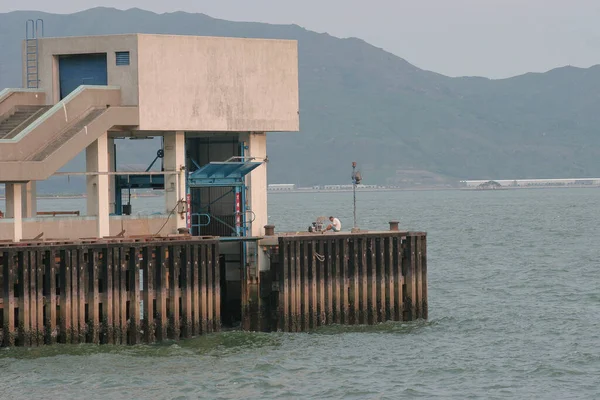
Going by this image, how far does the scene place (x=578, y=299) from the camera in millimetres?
58812

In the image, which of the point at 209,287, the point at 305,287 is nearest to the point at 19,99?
the point at 209,287

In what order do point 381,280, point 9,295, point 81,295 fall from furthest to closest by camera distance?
point 381,280, point 81,295, point 9,295

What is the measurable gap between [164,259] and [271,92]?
9.38 meters

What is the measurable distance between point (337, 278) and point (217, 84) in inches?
314

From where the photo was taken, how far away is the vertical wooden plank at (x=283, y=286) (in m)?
41.5

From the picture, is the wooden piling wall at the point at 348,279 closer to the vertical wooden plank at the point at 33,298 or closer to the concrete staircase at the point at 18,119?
the vertical wooden plank at the point at 33,298

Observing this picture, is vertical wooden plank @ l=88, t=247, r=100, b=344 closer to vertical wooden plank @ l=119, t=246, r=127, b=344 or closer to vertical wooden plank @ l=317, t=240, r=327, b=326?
vertical wooden plank @ l=119, t=246, r=127, b=344

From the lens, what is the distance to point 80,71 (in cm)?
4531

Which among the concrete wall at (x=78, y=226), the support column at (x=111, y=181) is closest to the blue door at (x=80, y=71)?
the support column at (x=111, y=181)

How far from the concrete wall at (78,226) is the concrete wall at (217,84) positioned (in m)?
3.22

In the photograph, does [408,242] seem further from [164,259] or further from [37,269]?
[37,269]

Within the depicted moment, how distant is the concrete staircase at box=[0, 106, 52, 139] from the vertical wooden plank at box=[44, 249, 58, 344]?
7007 millimetres

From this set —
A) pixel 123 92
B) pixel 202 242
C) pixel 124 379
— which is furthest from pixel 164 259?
pixel 123 92

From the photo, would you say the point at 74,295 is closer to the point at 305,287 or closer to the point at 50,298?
the point at 50,298
